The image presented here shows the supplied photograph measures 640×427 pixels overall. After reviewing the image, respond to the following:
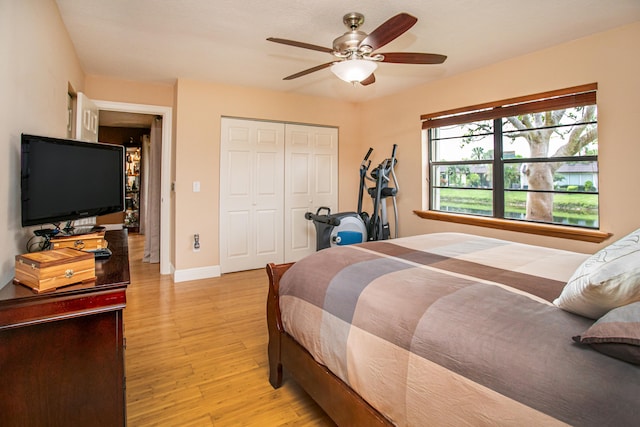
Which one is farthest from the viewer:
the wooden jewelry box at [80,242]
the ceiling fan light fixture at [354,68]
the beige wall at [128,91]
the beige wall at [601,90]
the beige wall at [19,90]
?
the beige wall at [128,91]

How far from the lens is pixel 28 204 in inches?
59.0

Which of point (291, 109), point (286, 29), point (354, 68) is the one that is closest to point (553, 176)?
point (354, 68)

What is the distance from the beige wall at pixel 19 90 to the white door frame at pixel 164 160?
1.78m

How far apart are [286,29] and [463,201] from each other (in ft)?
9.07

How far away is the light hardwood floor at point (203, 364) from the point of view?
5.87 feet

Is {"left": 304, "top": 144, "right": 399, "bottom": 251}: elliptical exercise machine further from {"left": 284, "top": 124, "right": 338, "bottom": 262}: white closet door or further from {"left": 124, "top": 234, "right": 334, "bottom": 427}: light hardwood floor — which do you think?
{"left": 124, "top": 234, "right": 334, "bottom": 427}: light hardwood floor

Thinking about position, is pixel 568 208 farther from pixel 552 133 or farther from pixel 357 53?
pixel 357 53

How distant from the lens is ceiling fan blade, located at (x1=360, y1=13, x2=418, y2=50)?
191cm

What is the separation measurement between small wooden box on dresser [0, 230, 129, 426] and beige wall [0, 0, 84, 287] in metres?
0.37

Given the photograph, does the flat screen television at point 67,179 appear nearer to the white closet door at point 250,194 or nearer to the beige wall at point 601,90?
the white closet door at point 250,194

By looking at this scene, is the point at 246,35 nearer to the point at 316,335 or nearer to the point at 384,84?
the point at 384,84

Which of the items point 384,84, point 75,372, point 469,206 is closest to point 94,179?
point 75,372

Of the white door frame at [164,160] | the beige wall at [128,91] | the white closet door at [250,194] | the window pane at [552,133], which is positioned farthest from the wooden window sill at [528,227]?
the beige wall at [128,91]

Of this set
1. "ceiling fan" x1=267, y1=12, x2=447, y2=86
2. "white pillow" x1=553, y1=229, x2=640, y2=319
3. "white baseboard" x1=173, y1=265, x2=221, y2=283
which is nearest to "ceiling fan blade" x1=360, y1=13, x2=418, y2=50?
"ceiling fan" x1=267, y1=12, x2=447, y2=86
